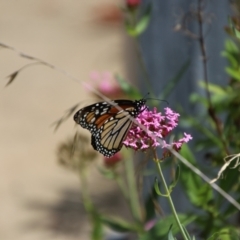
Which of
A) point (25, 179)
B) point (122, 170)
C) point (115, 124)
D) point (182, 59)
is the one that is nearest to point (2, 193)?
point (25, 179)

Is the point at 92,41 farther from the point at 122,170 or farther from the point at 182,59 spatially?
the point at 182,59

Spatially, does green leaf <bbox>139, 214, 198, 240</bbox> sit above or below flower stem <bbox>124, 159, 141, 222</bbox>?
below

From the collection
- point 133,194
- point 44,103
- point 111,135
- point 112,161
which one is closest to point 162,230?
point 111,135

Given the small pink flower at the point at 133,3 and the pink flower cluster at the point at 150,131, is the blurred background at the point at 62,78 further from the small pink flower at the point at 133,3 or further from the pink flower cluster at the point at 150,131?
the pink flower cluster at the point at 150,131

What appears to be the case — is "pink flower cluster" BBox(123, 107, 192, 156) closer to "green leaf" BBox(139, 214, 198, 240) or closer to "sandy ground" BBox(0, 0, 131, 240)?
"green leaf" BBox(139, 214, 198, 240)

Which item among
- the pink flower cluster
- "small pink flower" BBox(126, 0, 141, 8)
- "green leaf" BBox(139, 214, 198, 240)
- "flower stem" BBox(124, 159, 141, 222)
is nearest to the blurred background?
"small pink flower" BBox(126, 0, 141, 8)

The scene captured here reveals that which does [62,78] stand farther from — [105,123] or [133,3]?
[105,123]

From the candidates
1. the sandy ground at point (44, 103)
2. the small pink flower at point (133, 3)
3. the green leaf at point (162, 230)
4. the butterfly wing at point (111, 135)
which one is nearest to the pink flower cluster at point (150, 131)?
the butterfly wing at point (111, 135)
